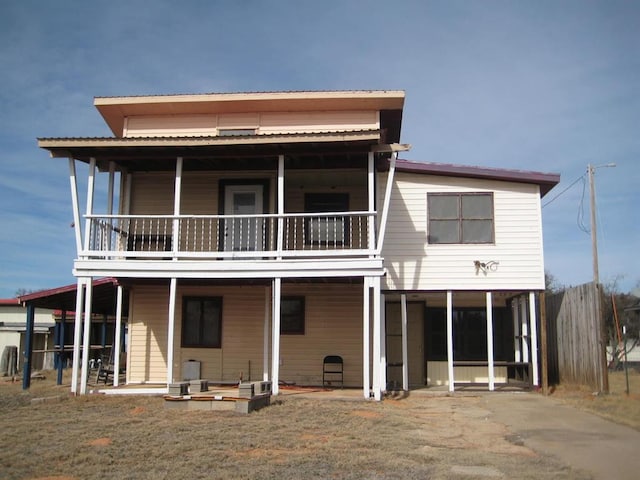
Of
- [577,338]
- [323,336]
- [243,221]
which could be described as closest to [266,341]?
[323,336]

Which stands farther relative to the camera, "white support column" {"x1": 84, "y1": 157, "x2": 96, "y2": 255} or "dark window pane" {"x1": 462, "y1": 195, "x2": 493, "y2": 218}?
"dark window pane" {"x1": 462, "y1": 195, "x2": 493, "y2": 218}

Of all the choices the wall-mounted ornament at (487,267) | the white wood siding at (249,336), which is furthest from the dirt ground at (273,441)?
the wall-mounted ornament at (487,267)

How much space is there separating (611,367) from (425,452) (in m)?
25.0

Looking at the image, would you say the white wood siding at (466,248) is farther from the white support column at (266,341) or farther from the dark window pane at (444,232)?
the white support column at (266,341)

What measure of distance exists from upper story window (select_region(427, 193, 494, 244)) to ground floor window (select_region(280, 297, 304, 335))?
12.4ft

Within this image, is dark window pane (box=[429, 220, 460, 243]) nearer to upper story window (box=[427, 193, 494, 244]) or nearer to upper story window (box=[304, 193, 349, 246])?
upper story window (box=[427, 193, 494, 244])

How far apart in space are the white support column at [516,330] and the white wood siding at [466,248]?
1.42 m

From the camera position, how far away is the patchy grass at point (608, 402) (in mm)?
11766

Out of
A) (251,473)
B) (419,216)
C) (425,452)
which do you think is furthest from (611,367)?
(251,473)

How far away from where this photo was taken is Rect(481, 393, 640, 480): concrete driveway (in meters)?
8.31

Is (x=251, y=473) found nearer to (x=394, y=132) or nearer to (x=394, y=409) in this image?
(x=394, y=409)

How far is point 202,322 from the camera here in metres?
17.5

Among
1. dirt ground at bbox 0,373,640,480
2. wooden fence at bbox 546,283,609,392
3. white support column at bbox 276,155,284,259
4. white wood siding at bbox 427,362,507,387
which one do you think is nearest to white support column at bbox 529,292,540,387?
wooden fence at bbox 546,283,609,392

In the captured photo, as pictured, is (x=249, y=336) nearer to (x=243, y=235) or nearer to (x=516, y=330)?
(x=243, y=235)
